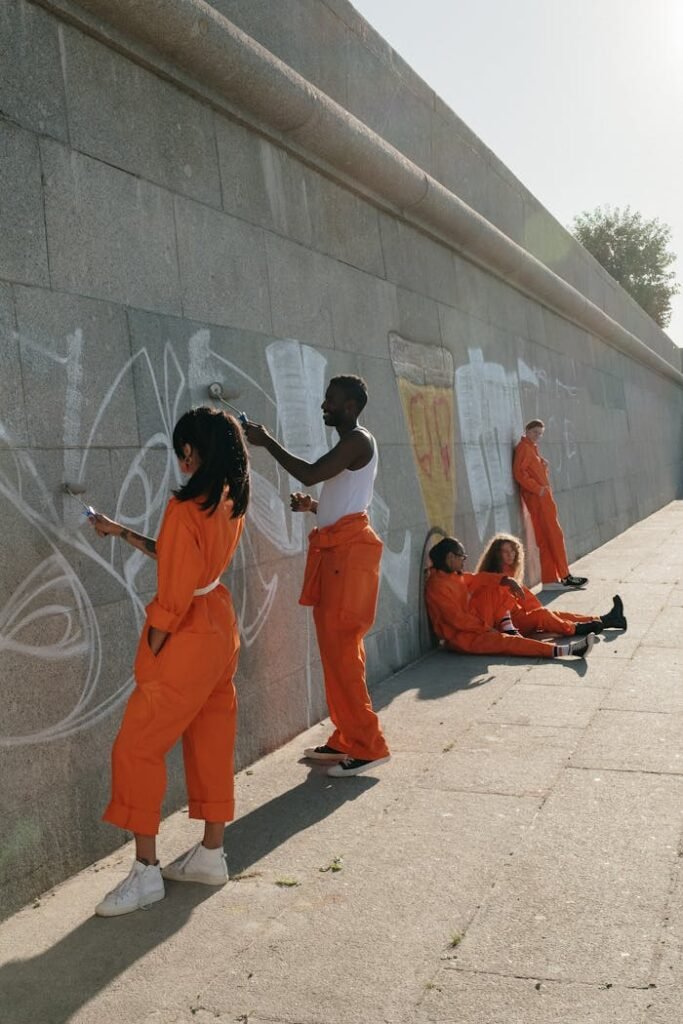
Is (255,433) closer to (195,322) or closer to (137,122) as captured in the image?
(195,322)

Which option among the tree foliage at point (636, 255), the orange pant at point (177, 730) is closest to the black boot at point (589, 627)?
the orange pant at point (177, 730)

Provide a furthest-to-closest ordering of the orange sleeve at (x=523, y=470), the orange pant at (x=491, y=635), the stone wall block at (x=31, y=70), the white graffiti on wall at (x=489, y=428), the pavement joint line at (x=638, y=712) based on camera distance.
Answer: the orange sleeve at (x=523, y=470) < the white graffiti on wall at (x=489, y=428) < the orange pant at (x=491, y=635) < the pavement joint line at (x=638, y=712) < the stone wall block at (x=31, y=70)

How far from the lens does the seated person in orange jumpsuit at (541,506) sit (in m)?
10.6

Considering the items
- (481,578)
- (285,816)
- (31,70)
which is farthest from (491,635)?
(31,70)

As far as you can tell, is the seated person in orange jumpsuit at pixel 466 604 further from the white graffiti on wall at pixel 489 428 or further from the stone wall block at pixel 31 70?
the stone wall block at pixel 31 70

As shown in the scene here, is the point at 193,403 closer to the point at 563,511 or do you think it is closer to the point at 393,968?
the point at 393,968

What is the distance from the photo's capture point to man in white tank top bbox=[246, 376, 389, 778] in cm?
491

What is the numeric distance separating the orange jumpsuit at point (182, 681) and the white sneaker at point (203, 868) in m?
0.12

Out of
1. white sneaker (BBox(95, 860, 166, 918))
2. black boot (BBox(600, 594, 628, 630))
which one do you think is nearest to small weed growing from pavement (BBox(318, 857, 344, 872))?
white sneaker (BBox(95, 860, 166, 918))

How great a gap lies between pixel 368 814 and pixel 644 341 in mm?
19541

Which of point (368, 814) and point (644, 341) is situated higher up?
point (644, 341)

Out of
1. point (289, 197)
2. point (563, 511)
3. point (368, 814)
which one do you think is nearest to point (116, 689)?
point (368, 814)

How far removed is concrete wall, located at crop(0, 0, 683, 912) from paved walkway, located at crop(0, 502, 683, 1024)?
500 millimetres

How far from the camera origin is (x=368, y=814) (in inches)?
173
